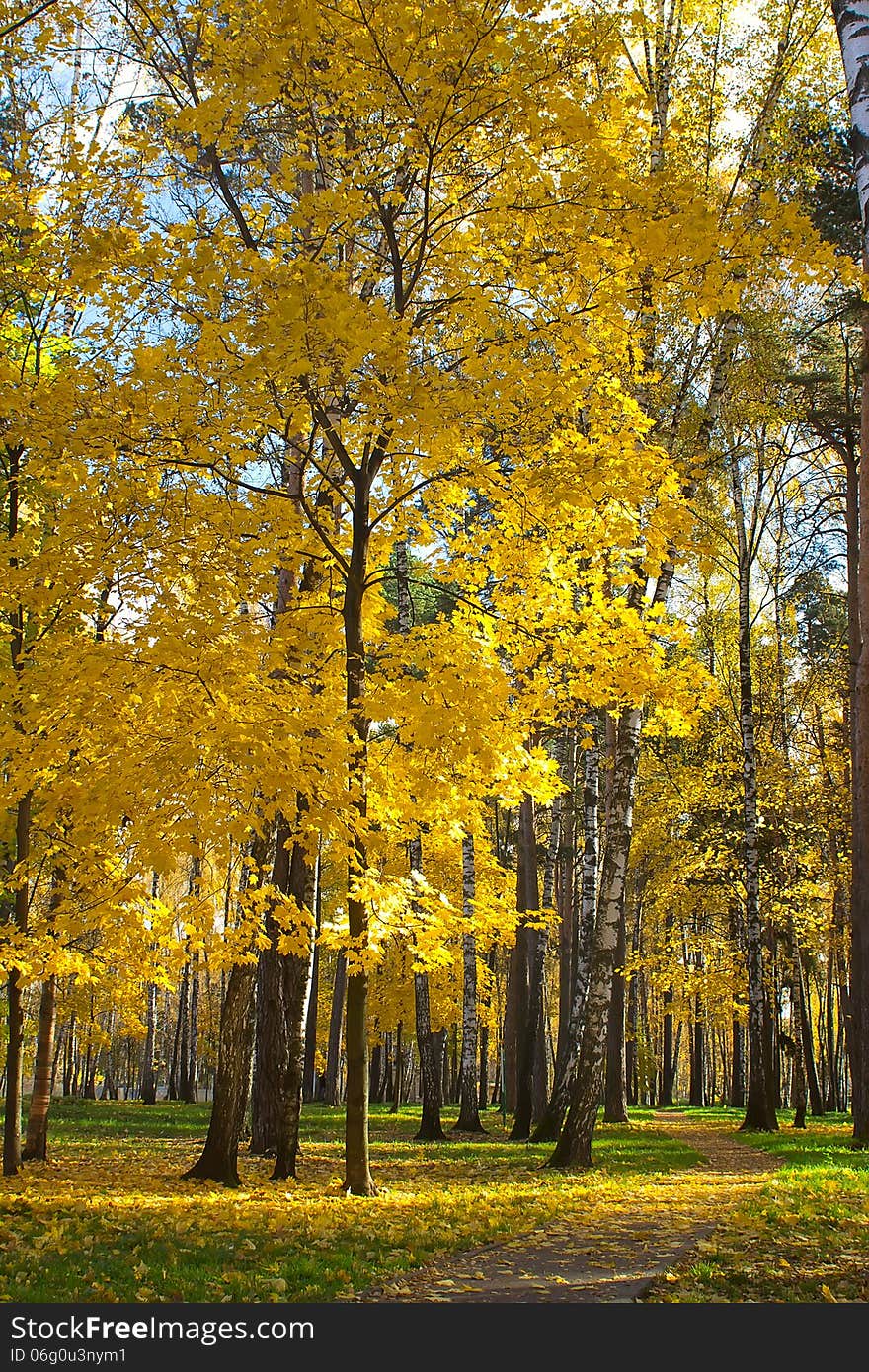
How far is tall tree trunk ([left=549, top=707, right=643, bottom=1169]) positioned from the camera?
10.3m

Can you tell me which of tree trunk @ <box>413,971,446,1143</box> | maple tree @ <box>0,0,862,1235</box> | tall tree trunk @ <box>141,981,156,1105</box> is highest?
maple tree @ <box>0,0,862,1235</box>

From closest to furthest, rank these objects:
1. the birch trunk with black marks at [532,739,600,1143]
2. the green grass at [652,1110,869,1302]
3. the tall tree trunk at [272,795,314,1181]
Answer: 1. the green grass at [652,1110,869,1302]
2. the tall tree trunk at [272,795,314,1181]
3. the birch trunk with black marks at [532,739,600,1143]

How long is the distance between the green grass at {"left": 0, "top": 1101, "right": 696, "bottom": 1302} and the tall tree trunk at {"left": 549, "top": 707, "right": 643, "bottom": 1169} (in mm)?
400

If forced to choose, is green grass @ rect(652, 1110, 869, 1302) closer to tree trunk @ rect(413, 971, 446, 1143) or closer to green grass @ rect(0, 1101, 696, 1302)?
green grass @ rect(0, 1101, 696, 1302)

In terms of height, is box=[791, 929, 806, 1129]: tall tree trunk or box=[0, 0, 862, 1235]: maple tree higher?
box=[0, 0, 862, 1235]: maple tree

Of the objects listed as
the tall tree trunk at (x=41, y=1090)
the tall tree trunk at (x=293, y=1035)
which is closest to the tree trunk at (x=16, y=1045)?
the tall tree trunk at (x=41, y=1090)

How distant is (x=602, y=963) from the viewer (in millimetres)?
10328

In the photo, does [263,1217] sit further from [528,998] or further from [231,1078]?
[528,998]

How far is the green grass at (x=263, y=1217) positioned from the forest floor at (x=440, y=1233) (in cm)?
2

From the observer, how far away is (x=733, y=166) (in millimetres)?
13391

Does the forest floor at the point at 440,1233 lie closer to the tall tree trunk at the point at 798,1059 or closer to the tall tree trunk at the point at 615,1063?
the tall tree trunk at the point at 615,1063

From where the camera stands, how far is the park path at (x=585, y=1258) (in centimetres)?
459

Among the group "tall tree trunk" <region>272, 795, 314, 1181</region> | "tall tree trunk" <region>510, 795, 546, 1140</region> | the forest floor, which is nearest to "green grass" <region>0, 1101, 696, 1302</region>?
the forest floor

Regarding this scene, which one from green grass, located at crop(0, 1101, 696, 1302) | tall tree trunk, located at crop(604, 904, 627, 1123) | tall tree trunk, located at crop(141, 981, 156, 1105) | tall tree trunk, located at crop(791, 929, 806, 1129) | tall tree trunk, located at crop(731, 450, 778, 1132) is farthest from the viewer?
tall tree trunk, located at crop(141, 981, 156, 1105)
